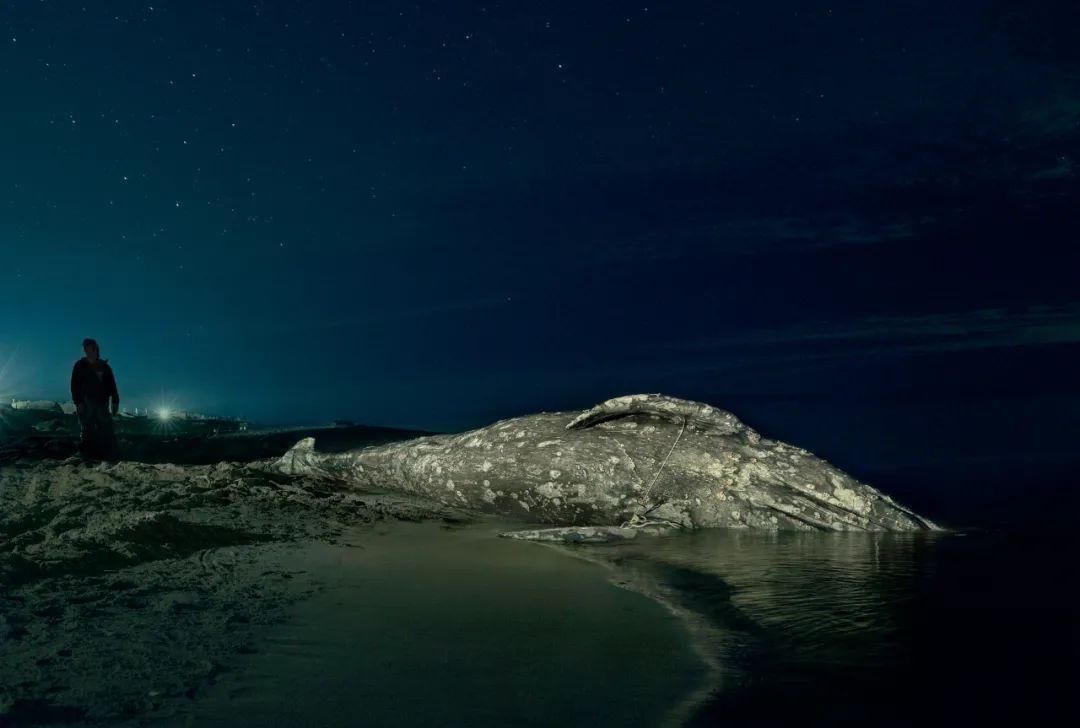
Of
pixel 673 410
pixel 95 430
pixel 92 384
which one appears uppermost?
pixel 92 384

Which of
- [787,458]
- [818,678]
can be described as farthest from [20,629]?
[787,458]

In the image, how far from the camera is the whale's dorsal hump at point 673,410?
7.00 m

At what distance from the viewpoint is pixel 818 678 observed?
233 centimetres

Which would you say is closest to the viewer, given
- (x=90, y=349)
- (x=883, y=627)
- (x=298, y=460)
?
(x=883, y=627)

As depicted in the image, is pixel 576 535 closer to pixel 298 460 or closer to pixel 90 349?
pixel 298 460

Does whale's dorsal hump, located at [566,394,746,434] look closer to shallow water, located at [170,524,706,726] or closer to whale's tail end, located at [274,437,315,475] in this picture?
shallow water, located at [170,524,706,726]

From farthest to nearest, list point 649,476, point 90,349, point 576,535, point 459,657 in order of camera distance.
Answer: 1. point 90,349
2. point 649,476
3. point 576,535
4. point 459,657

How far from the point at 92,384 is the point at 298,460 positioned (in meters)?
6.22

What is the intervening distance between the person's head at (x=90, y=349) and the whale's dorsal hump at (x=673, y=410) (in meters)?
9.92

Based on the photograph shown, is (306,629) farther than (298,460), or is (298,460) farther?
(298,460)

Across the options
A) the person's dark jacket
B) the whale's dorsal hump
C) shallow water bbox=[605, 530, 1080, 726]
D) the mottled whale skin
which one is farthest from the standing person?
shallow water bbox=[605, 530, 1080, 726]

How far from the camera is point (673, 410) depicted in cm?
702

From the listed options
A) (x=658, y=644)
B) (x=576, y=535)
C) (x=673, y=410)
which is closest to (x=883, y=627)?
(x=658, y=644)

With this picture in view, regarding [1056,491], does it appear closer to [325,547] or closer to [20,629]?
[325,547]
